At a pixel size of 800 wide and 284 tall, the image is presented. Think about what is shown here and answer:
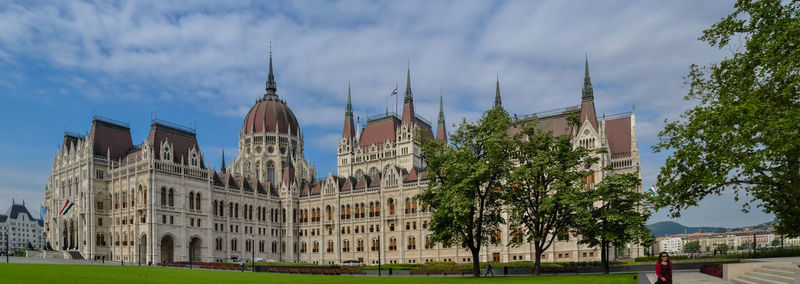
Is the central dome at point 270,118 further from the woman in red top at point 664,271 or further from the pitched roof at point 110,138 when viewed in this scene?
the woman in red top at point 664,271

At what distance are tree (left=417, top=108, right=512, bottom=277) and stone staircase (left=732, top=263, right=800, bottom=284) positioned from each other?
59.8 feet

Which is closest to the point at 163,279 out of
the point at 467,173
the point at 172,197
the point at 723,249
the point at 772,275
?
the point at 467,173

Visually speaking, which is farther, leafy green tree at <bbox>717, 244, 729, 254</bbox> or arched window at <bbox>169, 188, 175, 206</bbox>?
arched window at <bbox>169, 188, 175, 206</bbox>

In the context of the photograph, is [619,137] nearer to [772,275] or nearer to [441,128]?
[441,128]

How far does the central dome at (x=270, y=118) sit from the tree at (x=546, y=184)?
7844cm

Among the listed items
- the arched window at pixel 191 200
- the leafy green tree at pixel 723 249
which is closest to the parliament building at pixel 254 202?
the arched window at pixel 191 200

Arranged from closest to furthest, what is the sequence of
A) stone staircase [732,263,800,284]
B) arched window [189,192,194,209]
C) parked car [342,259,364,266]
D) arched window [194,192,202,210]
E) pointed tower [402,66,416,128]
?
stone staircase [732,263,800,284], arched window [189,192,194,209], arched window [194,192,202,210], parked car [342,259,364,266], pointed tower [402,66,416,128]

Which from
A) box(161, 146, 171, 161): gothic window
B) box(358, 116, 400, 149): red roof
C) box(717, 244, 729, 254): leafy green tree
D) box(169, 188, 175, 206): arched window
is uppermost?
box(358, 116, 400, 149): red roof

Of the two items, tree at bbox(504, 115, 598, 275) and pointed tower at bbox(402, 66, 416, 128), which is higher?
pointed tower at bbox(402, 66, 416, 128)

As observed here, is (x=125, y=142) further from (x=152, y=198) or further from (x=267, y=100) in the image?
(x=267, y=100)

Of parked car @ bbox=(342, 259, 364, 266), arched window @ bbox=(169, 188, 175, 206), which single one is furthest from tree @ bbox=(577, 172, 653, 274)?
arched window @ bbox=(169, 188, 175, 206)

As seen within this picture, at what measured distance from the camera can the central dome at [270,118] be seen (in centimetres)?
11862

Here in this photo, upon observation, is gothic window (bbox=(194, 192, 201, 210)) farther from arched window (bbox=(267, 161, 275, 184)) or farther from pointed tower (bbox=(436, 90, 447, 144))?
pointed tower (bbox=(436, 90, 447, 144))

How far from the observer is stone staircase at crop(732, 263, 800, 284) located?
913 inches
